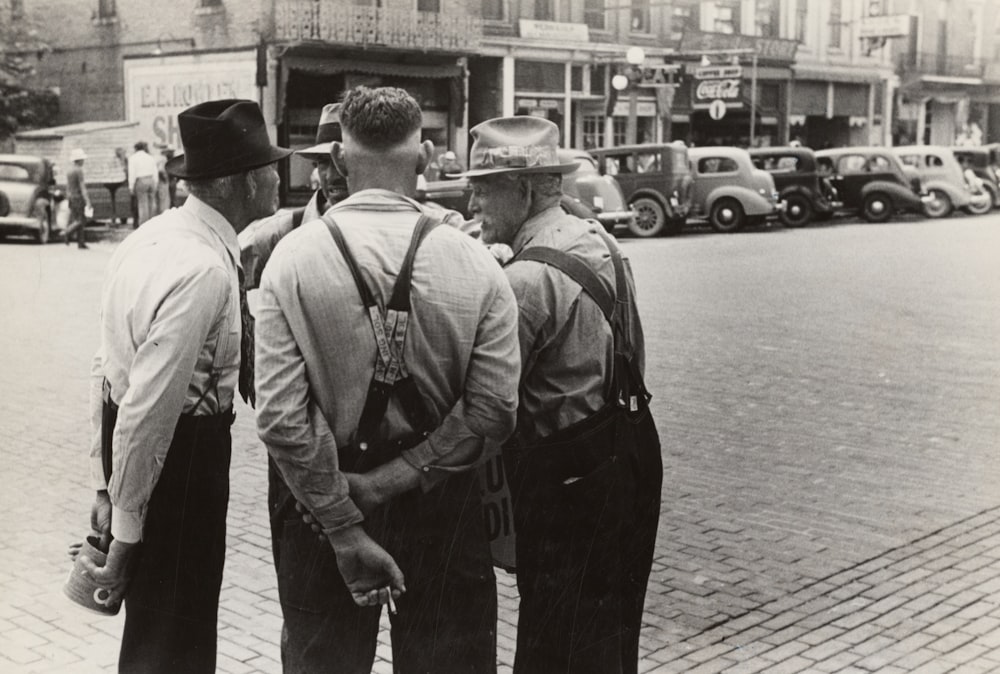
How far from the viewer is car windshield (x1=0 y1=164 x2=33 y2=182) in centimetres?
2044

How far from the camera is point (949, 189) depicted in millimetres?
28203

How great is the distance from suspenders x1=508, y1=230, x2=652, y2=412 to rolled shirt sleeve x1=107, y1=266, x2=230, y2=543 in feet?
2.75

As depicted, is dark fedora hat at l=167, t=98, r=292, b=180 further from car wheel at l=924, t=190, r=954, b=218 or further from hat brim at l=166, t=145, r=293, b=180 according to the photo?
car wheel at l=924, t=190, r=954, b=218

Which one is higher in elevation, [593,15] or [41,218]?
[593,15]

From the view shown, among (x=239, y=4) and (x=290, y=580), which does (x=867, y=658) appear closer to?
(x=290, y=580)

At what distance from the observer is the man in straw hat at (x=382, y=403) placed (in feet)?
8.29

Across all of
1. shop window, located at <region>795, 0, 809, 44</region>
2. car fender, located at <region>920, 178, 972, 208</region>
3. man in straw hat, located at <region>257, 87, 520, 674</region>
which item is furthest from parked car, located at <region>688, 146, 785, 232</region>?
man in straw hat, located at <region>257, 87, 520, 674</region>

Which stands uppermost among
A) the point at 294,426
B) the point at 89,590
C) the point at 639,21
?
the point at 639,21

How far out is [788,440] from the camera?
721 cm

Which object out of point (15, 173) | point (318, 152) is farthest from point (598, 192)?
point (318, 152)

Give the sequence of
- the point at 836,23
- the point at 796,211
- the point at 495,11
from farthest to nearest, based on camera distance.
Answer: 1. the point at 836,23
2. the point at 796,211
3. the point at 495,11

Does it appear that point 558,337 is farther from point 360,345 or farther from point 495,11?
point 495,11

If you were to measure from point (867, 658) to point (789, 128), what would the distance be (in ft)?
105

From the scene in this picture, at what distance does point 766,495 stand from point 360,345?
3.95 metres
